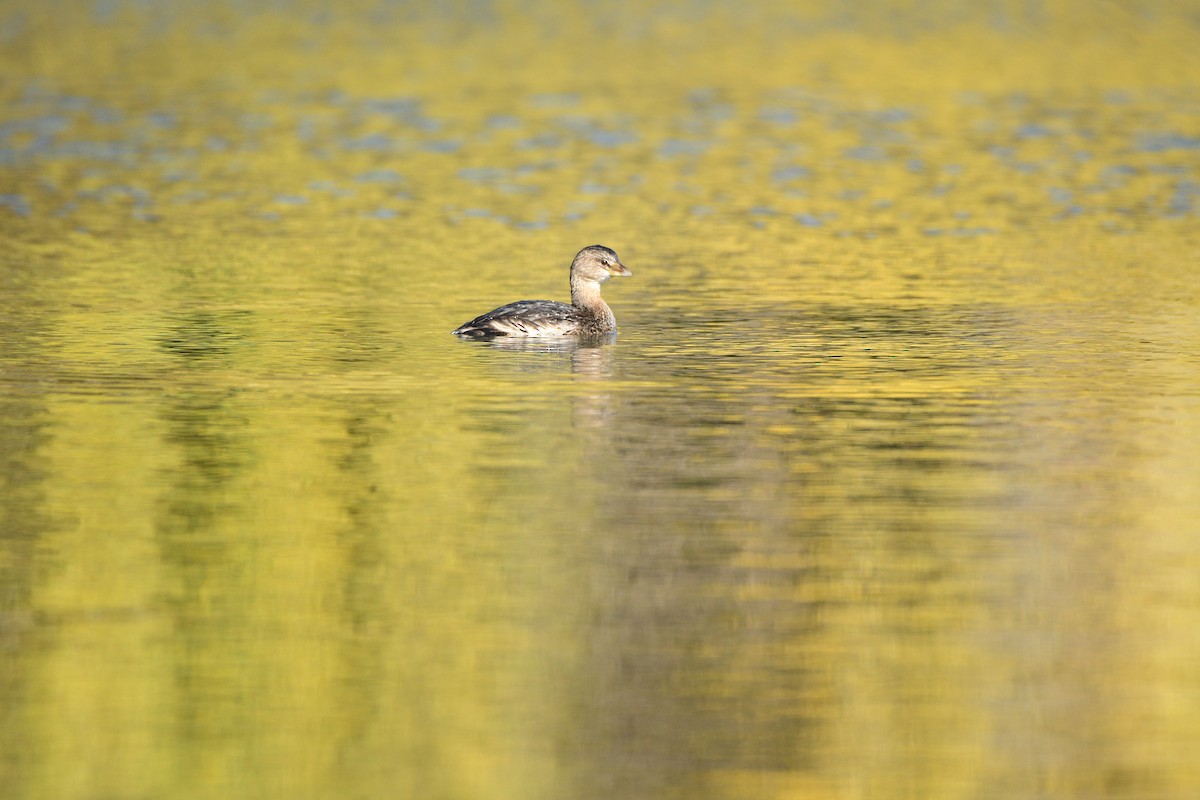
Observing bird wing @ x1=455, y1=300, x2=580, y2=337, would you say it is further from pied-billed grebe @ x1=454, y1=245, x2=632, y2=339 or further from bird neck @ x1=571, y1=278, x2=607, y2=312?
bird neck @ x1=571, y1=278, x2=607, y2=312

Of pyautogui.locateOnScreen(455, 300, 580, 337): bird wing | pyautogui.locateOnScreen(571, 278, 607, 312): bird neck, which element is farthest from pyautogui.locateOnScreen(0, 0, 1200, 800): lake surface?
pyautogui.locateOnScreen(571, 278, 607, 312): bird neck

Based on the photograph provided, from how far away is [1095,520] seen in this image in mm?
12930

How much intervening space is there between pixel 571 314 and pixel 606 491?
750cm

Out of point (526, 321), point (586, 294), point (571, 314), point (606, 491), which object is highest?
point (586, 294)

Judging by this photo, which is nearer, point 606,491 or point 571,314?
point 606,491

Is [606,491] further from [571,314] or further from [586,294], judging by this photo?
[586,294]

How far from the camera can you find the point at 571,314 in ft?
69.2

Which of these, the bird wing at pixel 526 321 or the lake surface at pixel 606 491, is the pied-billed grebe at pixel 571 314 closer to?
the bird wing at pixel 526 321

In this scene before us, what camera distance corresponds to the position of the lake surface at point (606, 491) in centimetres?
941

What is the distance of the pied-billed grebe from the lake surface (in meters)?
0.38

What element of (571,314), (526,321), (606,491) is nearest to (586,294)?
(571,314)

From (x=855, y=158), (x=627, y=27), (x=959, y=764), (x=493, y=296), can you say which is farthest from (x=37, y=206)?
(x=627, y=27)

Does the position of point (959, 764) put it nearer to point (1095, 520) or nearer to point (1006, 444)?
point (1095, 520)

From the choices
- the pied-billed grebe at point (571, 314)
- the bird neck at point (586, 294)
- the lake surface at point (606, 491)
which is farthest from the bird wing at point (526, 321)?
the lake surface at point (606, 491)
